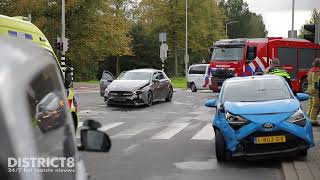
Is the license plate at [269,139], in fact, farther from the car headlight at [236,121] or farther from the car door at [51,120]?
the car door at [51,120]

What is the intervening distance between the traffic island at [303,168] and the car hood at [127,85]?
12443 millimetres

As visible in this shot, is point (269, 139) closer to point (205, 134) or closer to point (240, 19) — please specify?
point (205, 134)

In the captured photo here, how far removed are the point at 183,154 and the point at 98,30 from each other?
37.3 m

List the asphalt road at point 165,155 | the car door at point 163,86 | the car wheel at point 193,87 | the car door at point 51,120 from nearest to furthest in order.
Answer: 1. the car door at point 51,120
2. the asphalt road at point 165,155
3. the car door at point 163,86
4. the car wheel at point 193,87

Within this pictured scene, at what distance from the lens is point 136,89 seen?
2184cm

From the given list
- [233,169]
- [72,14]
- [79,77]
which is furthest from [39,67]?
[79,77]

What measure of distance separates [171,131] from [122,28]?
122 ft

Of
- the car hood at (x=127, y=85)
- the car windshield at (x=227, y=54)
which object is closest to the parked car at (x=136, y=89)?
the car hood at (x=127, y=85)

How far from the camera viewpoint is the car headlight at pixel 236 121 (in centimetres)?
910

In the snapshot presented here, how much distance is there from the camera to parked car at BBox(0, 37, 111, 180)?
2.21m

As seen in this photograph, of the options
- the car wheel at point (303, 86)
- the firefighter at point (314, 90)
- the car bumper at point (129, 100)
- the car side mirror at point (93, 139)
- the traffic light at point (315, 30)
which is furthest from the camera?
the car wheel at point (303, 86)

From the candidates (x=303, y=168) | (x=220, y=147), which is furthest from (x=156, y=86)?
(x=303, y=168)

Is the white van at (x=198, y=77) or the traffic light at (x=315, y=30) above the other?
the traffic light at (x=315, y=30)

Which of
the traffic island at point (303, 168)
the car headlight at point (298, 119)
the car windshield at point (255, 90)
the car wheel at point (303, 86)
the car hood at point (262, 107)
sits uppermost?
the car windshield at point (255, 90)
